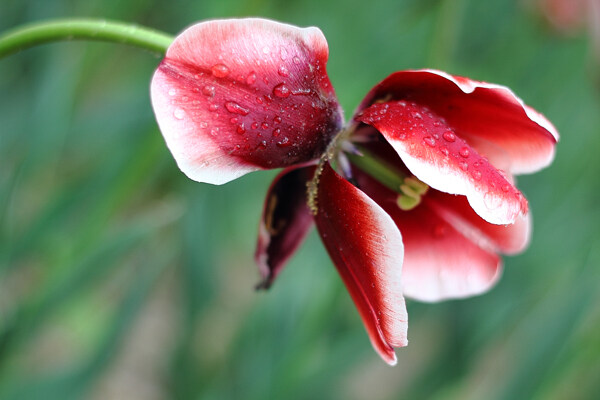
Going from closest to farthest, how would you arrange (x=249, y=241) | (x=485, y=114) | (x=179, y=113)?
(x=179, y=113) → (x=485, y=114) → (x=249, y=241)

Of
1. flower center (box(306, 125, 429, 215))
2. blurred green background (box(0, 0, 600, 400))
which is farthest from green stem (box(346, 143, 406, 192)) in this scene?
blurred green background (box(0, 0, 600, 400))

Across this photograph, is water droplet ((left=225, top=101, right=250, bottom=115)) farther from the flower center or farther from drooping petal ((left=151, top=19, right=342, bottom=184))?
the flower center

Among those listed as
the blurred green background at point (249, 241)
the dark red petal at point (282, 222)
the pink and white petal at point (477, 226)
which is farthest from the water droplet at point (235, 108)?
the blurred green background at point (249, 241)

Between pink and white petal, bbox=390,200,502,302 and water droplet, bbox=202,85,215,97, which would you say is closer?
water droplet, bbox=202,85,215,97

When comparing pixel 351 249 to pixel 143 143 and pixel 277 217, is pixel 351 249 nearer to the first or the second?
pixel 277 217

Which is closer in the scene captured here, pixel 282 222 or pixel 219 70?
pixel 219 70

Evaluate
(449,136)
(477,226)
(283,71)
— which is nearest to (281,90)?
(283,71)

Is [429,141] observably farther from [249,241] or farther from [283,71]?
[249,241]

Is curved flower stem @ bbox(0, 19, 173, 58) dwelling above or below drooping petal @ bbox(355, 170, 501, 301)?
above
